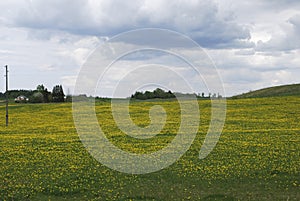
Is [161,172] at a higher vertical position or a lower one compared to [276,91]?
lower

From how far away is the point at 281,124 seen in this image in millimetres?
48625

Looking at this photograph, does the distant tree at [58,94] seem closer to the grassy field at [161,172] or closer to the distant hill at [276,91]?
the distant hill at [276,91]

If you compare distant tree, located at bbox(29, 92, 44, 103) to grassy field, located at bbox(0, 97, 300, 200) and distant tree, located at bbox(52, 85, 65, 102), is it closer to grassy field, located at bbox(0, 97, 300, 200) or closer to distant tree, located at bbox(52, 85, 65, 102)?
distant tree, located at bbox(52, 85, 65, 102)

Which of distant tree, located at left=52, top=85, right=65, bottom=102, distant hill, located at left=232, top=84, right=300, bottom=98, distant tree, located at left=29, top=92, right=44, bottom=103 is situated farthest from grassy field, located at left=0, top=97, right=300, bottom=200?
distant tree, located at left=52, top=85, right=65, bottom=102

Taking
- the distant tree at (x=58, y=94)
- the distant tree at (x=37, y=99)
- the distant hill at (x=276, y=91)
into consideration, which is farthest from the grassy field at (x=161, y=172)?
the distant tree at (x=58, y=94)

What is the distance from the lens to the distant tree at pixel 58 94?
128 metres

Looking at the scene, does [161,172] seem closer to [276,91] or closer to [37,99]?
[276,91]

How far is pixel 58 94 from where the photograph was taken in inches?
Result: 5172

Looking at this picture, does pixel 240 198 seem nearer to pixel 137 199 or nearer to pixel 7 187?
pixel 137 199

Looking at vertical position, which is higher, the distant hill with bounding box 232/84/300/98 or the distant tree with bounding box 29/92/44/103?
the distant tree with bounding box 29/92/44/103

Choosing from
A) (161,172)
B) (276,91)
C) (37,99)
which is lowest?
(161,172)

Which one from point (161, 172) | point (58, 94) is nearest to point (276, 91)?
point (58, 94)

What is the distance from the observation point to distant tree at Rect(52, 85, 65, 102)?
12850 centimetres

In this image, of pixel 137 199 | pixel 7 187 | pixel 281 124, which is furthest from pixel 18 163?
pixel 281 124
